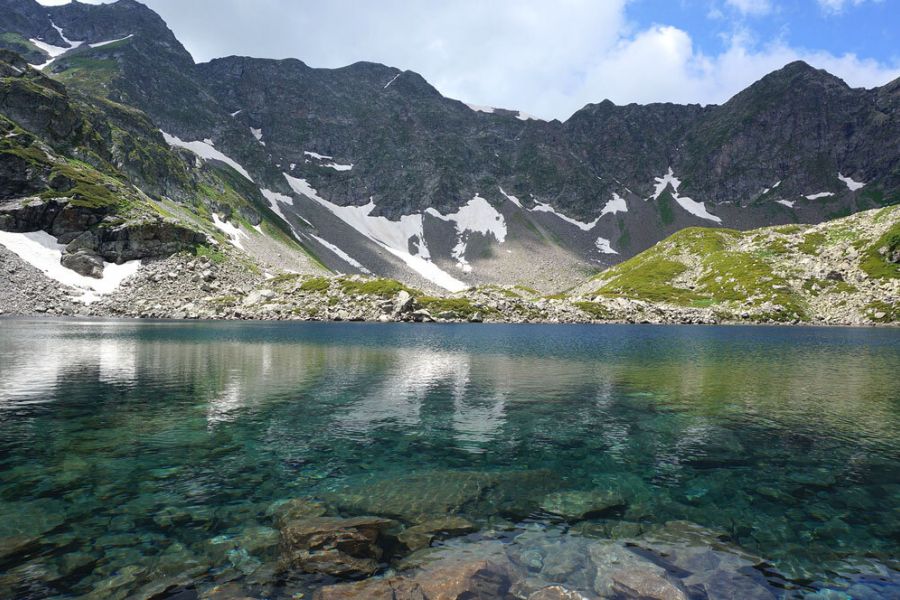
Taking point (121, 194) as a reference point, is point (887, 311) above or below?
below

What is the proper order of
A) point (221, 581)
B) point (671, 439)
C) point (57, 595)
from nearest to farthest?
point (57, 595), point (221, 581), point (671, 439)

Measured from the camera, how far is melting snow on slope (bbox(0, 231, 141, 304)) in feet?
441

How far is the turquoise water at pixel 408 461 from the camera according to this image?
12406 millimetres

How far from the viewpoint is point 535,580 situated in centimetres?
1130

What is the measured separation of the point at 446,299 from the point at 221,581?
159621 mm

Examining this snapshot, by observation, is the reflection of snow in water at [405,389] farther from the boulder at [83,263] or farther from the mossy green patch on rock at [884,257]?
the mossy green patch on rock at [884,257]

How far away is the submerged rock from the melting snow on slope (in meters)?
157

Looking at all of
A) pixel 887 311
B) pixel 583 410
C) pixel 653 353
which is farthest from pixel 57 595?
pixel 887 311

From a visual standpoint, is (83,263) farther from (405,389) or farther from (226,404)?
(405,389)

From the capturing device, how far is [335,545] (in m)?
12.3

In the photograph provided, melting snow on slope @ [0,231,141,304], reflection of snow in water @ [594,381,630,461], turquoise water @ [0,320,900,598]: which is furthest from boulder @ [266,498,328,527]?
melting snow on slope @ [0,231,141,304]

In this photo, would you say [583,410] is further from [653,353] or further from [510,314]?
[510,314]

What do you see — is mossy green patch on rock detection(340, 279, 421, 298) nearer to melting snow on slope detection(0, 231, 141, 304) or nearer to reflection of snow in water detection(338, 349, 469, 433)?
melting snow on slope detection(0, 231, 141, 304)

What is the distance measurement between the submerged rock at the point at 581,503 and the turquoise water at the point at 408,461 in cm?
42
